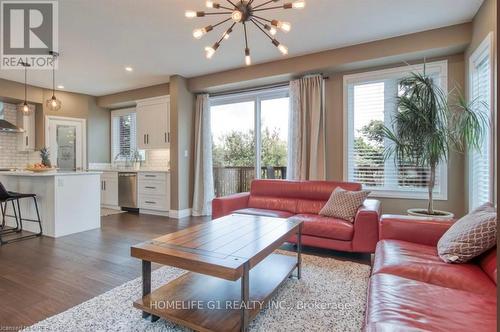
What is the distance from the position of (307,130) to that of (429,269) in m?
3.05

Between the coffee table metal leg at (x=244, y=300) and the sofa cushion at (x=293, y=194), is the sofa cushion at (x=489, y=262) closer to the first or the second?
the coffee table metal leg at (x=244, y=300)

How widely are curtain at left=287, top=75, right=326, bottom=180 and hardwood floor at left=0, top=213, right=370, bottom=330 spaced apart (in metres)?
1.47

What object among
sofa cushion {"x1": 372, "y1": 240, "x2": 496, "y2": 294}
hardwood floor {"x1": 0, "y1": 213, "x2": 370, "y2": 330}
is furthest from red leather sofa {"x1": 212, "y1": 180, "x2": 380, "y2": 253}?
sofa cushion {"x1": 372, "y1": 240, "x2": 496, "y2": 294}

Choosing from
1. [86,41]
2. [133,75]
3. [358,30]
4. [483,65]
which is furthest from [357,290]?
[133,75]

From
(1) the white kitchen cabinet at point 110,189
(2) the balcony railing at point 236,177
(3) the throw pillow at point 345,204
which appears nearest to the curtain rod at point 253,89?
(2) the balcony railing at point 236,177

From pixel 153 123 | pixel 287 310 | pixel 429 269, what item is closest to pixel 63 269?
pixel 287 310

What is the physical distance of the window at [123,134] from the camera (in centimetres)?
710

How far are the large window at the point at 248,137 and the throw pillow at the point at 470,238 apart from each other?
10.6ft

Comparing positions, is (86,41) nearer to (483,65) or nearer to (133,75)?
(133,75)

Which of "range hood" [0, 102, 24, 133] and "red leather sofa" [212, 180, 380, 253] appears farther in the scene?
"range hood" [0, 102, 24, 133]

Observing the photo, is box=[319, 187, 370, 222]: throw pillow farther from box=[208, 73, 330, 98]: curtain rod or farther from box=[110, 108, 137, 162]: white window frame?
box=[110, 108, 137, 162]: white window frame

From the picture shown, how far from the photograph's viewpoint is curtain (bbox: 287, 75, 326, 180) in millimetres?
4406

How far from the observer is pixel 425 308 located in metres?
1.30

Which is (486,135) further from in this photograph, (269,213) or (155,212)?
(155,212)
